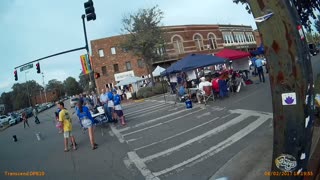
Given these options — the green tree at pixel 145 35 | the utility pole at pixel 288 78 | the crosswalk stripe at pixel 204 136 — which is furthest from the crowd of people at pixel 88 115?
the green tree at pixel 145 35

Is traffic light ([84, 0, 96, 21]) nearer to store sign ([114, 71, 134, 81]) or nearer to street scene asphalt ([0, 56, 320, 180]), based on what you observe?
street scene asphalt ([0, 56, 320, 180])

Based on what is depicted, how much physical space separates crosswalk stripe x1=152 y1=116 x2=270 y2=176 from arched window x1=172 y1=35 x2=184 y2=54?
131ft

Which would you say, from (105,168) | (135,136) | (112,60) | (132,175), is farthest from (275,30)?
(112,60)

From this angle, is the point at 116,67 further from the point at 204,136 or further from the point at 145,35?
the point at 204,136

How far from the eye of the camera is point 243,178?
4.51 m

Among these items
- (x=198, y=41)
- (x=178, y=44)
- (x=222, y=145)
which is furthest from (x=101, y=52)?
(x=222, y=145)

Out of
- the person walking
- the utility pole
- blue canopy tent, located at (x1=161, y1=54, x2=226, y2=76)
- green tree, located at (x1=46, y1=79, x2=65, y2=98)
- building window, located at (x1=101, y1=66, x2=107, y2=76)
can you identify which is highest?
green tree, located at (x1=46, y1=79, x2=65, y2=98)

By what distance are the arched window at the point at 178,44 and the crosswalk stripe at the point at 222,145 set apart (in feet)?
131

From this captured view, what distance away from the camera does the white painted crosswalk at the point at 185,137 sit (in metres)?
6.17

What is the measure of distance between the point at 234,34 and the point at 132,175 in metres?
57.5

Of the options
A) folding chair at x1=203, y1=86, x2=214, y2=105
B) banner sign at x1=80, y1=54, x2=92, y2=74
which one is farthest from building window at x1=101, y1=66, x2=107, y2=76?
folding chair at x1=203, y1=86, x2=214, y2=105

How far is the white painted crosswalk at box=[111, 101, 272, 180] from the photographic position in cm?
617

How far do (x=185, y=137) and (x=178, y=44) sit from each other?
4111cm

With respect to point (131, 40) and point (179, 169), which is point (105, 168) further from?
point (131, 40)
